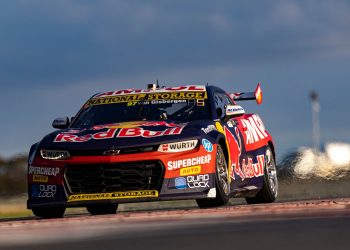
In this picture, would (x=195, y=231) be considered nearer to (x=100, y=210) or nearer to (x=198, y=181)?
(x=198, y=181)

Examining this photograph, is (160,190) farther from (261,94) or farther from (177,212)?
(261,94)

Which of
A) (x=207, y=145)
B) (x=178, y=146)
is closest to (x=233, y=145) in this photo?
(x=207, y=145)

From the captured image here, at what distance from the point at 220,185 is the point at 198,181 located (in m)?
0.33

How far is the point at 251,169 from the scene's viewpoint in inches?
561

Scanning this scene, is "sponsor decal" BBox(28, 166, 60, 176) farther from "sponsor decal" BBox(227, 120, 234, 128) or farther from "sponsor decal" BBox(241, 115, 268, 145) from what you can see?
"sponsor decal" BBox(241, 115, 268, 145)

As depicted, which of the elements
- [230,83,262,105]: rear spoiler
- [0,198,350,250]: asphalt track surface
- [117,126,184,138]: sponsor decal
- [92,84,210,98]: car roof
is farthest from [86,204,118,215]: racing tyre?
[0,198,350,250]: asphalt track surface

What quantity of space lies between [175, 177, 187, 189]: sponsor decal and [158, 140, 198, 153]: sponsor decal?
0.98 feet

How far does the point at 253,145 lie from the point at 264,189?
792 mm

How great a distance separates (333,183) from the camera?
1870cm

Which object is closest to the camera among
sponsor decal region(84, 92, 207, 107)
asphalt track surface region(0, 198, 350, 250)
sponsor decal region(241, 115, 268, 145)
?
asphalt track surface region(0, 198, 350, 250)

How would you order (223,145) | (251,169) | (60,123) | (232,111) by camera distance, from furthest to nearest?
(251,169), (60,123), (232,111), (223,145)

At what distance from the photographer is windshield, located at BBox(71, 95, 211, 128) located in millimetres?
13125

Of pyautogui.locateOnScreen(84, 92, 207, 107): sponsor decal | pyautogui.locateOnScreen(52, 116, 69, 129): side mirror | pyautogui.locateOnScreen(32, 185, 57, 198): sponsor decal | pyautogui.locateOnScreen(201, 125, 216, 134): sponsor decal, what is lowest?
pyautogui.locateOnScreen(32, 185, 57, 198): sponsor decal

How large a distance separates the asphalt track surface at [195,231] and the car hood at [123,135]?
235 centimetres
